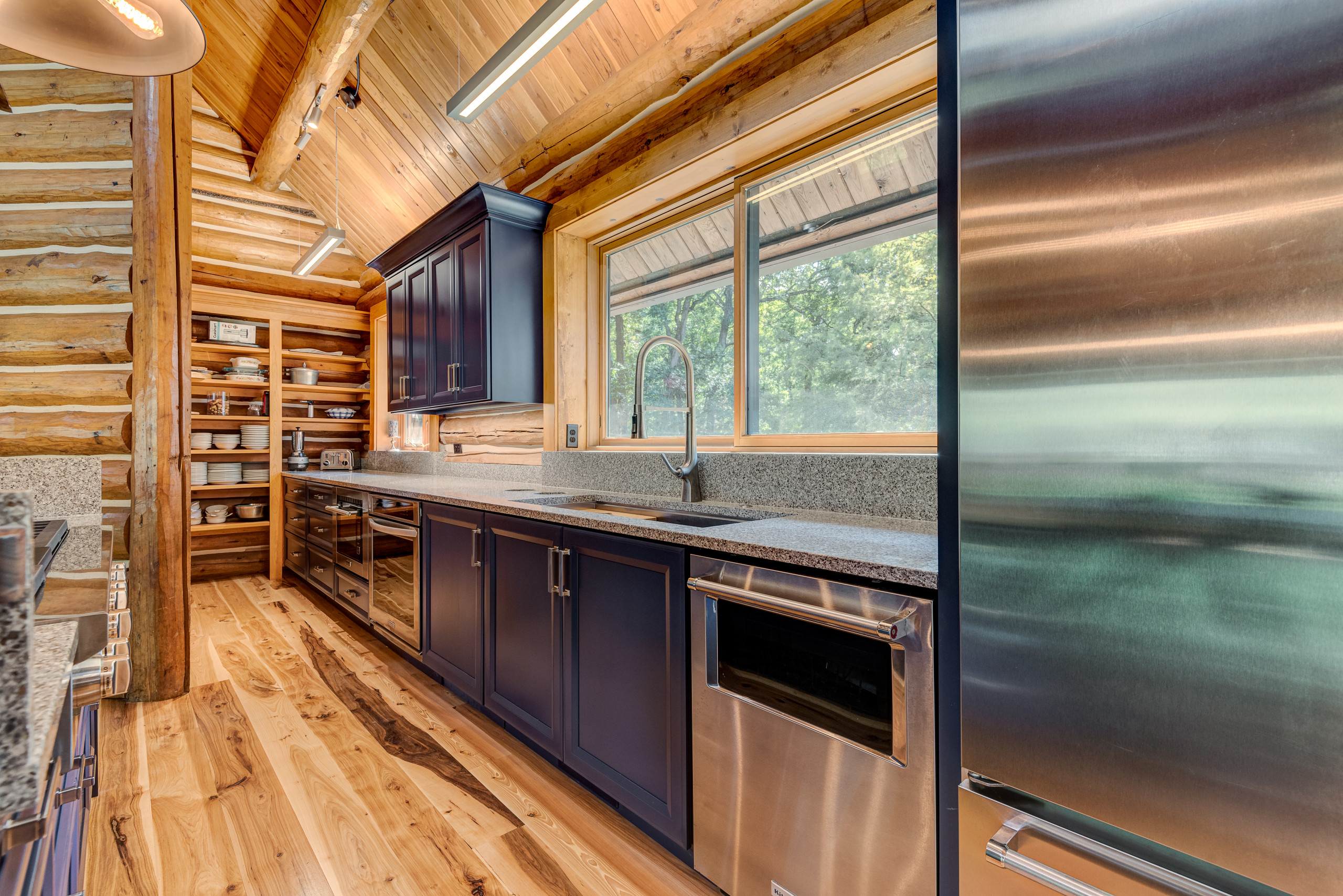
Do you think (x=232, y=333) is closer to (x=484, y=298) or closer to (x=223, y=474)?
(x=223, y=474)

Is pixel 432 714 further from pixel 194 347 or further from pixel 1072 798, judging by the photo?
pixel 194 347

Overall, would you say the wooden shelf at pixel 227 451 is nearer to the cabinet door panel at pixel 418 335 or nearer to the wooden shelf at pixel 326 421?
the wooden shelf at pixel 326 421

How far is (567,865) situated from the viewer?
5.33 ft

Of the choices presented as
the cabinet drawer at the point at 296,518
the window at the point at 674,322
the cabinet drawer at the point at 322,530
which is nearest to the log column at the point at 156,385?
the cabinet drawer at the point at 322,530

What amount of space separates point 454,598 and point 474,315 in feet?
5.01

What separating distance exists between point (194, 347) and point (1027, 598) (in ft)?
19.6

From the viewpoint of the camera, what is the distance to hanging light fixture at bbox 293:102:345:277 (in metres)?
3.71

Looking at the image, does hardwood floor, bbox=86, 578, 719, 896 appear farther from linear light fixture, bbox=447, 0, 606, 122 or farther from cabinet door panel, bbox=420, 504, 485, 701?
linear light fixture, bbox=447, 0, 606, 122

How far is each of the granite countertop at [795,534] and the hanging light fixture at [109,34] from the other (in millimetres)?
1559

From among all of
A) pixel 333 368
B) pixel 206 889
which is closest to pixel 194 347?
pixel 333 368

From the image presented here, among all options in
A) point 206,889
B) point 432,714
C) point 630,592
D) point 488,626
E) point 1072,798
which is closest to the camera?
point 1072,798

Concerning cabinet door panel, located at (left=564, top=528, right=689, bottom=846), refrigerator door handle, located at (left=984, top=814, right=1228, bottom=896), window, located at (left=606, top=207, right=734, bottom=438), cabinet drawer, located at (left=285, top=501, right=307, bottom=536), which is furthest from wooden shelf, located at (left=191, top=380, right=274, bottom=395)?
refrigerator door handle, located at (left=984, top=814, right=1228, bottom=896)

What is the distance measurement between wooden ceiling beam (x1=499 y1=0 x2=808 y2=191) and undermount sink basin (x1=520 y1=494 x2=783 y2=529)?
1.65m

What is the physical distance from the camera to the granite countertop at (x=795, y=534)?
1.18 m
